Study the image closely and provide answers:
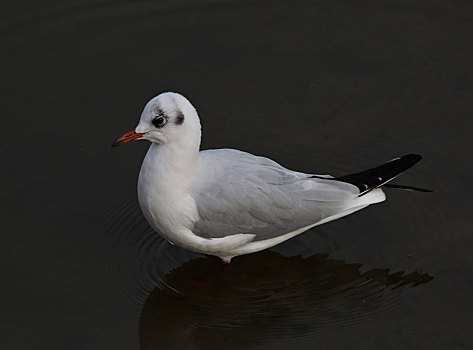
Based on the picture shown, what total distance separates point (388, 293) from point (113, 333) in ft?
6.49

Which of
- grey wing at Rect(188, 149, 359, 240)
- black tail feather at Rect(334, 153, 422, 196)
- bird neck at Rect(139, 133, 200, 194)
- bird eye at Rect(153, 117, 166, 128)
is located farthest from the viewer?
black tail feather at Rect(334, 153, 422, 196)

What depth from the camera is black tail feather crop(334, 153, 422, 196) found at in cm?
653

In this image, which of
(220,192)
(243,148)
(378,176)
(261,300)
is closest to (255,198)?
(220,192)

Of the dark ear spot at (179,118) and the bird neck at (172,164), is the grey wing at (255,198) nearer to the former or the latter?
the bird neck at (172,164)

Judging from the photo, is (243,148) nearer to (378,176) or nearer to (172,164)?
(378,176)

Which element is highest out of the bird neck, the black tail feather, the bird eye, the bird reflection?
the bird eye

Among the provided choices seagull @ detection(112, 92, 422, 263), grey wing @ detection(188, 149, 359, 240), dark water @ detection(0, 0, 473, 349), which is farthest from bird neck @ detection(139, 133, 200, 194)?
dark water @ detection(0, 0, 473, 349)

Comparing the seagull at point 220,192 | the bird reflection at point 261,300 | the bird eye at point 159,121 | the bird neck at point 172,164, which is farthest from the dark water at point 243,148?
the bird eye at point 159,121

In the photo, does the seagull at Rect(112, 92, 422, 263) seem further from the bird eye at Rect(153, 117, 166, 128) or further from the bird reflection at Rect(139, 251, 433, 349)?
the bird reflection at Rect(139, 251, 433, 349)

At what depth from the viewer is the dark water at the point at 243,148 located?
6.18 meters

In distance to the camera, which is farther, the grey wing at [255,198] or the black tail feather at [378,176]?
the black tail feather at [378,176]

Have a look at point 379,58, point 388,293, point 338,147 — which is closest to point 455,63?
point 379,58

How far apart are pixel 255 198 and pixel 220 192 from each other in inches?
10.3

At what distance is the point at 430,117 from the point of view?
7793mm
